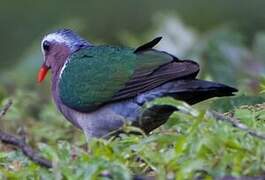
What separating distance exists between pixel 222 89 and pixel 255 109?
0.27 m

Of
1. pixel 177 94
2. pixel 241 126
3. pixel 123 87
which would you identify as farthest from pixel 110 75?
pixel 241 126

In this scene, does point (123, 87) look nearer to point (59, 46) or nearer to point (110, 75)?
point (110, 75)

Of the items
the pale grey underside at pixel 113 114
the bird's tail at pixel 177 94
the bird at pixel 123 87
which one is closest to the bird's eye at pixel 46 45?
the bird at pixel 123 87

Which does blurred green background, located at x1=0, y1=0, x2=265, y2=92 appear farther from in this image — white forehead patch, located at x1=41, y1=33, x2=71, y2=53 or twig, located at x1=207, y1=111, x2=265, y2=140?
twig, located at x1=207, y1=111, x2=265, y2=140

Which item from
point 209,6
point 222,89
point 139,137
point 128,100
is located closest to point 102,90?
point 128,100

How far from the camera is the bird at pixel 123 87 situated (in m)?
6.79

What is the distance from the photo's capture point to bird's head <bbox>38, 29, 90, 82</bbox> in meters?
8.03

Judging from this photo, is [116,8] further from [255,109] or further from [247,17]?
[255,109]

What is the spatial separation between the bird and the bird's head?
394 mm

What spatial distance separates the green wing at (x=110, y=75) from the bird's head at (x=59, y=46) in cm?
53

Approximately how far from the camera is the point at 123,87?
7.03 metres

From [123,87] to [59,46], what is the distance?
49.9 inches

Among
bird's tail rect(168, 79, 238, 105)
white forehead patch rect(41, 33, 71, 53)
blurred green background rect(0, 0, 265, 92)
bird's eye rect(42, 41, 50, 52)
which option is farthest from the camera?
blurred green background rect(0, 0, 265, 92)

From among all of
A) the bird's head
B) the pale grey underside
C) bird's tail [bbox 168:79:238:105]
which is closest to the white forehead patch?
the bird's head
